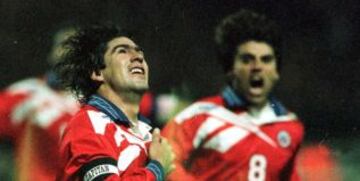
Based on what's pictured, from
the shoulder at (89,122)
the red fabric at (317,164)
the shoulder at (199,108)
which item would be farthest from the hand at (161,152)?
the red fabric at (317,164)

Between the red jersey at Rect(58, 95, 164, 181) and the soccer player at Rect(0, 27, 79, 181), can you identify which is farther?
the soccer player at Rect(0, 27, 79, 181)

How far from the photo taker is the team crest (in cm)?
206

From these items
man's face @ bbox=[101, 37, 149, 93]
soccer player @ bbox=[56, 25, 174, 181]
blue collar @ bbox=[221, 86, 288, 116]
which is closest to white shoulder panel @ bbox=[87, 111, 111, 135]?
soccer player @ bbox=[56, 25, 174, 181]

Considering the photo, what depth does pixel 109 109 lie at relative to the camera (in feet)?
6.06

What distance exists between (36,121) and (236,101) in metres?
0.61

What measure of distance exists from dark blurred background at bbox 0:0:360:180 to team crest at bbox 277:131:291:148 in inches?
3.0

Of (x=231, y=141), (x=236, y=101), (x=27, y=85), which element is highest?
(x=27, y=85)

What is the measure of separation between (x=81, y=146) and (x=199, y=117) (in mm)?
461

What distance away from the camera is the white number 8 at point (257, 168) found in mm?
2016

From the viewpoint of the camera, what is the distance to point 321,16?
7.18ft

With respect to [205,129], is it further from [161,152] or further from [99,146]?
[99,146]

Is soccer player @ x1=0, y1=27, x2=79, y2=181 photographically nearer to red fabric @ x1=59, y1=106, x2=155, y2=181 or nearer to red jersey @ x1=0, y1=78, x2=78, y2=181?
red jersey @ x1=0, y1=78, x2=78, y2=181

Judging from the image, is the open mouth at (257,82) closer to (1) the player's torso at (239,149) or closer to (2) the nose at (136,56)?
(1) the player's torso at (239,149)

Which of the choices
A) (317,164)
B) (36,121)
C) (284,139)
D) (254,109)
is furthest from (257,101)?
(36,121)
